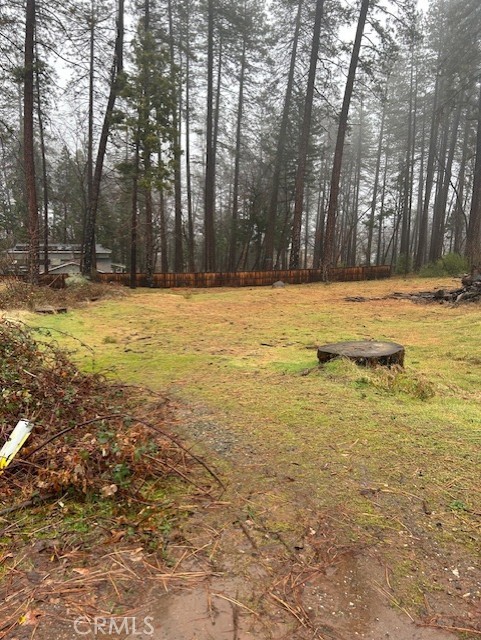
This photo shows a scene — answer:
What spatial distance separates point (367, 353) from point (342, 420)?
1.39 meters

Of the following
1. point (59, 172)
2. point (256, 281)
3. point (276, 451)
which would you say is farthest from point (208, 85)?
point (276, 451)

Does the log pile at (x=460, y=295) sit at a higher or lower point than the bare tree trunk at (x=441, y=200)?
lower

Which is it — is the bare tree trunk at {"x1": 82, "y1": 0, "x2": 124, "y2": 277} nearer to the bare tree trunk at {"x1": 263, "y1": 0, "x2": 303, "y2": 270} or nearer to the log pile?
the bare tree trunk at {"x1": 263, "y1": 0, "x2": 303, "y2": 270}

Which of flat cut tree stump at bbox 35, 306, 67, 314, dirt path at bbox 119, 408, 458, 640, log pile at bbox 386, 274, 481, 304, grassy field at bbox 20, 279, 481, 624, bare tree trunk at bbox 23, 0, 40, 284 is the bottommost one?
dirt path at bbox 119, 408, 458, 640

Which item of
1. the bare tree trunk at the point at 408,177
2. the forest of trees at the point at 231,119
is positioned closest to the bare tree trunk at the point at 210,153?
the forest of trees at the point at 231,119

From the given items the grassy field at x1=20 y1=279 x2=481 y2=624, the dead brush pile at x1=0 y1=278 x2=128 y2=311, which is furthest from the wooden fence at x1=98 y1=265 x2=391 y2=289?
the grassy field at x1=20 y1=279 x2=481 y2=624

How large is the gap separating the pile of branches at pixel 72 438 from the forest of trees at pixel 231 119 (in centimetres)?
976

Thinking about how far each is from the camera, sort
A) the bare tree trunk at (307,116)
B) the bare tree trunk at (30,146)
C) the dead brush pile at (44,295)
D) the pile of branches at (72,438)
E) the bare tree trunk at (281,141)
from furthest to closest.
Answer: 1. the bare tree trunk at (281,141)
2. the bare tree trunk at (307,116)
3. the bare tree trunk at (30,146)
4. the dead brush pile at (44,295)
5. the pile of branches at (72,438)

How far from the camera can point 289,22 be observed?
19.8m

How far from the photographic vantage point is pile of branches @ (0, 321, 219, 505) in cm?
212

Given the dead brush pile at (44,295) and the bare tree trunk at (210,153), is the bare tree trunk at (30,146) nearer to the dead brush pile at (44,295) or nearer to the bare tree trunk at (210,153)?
the dead brush pile at (44,295)

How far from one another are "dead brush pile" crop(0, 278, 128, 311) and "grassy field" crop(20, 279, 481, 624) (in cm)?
188

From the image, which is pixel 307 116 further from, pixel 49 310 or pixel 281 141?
pixel 49 310

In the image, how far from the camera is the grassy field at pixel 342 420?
199 centimetres
